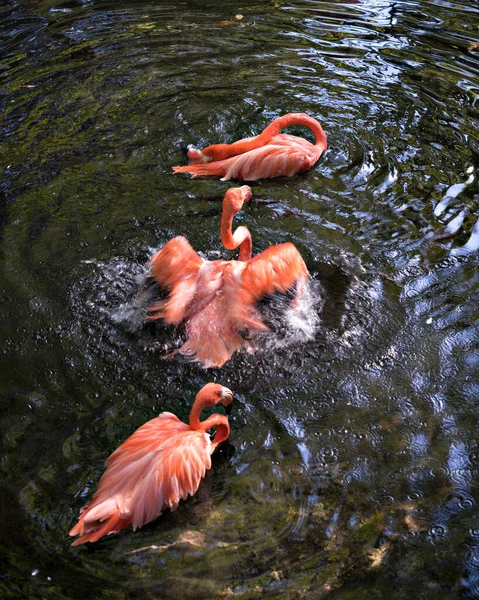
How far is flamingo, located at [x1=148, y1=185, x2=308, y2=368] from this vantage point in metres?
3.30

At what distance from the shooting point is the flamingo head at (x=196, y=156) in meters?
4.82

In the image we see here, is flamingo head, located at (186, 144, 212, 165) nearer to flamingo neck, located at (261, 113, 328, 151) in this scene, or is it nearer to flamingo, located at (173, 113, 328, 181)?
flamingo, located at (173, 113, 328, 181)

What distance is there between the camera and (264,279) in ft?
10.9

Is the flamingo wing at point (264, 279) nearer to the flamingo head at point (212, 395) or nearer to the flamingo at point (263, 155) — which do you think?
the flamingo head at point (212, 395)

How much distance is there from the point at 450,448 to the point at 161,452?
125cm

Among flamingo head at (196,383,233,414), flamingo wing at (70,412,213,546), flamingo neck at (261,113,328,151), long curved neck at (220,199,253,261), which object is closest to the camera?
flamingo wing at (70,412,213,546)

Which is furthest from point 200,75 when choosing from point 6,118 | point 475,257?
point 475,257

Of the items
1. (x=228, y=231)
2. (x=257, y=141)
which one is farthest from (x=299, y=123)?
(x=228, y=231)

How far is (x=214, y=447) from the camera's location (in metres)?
2.80

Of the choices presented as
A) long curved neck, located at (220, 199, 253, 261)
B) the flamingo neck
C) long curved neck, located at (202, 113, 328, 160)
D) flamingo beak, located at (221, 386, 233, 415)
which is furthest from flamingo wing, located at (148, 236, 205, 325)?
the flamingo neck

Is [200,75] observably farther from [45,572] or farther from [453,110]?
[45,572]

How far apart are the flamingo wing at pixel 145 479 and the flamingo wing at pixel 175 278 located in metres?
0.79

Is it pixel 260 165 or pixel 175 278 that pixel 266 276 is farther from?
pixel 260 165

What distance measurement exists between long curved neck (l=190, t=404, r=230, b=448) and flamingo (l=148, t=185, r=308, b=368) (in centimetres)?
48
